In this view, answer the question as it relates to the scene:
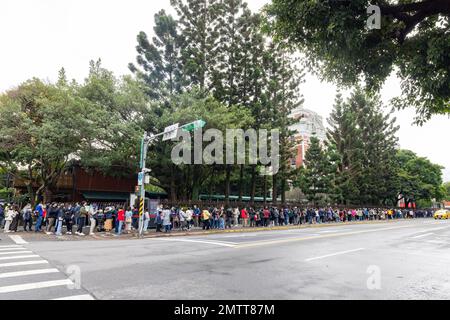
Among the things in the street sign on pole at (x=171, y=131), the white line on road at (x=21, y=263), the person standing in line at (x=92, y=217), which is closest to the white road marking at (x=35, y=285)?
the white line on road at (x=21, y=263)

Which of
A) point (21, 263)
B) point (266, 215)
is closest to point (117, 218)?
point (21, 263)

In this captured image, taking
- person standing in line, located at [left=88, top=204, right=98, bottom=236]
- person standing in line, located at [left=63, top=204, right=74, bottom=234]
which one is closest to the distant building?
person standing in line, located at [left=88, top=204, right=98, bottom=236]

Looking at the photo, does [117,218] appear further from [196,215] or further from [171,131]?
[171,131]

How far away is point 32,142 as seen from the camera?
82.8 feet

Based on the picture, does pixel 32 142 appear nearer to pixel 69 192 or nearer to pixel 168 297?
pixel 69 192

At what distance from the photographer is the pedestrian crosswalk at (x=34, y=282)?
238 inches

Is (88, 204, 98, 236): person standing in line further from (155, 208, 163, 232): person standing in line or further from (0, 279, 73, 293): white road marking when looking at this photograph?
(0, 279, 73, 293): white road marking

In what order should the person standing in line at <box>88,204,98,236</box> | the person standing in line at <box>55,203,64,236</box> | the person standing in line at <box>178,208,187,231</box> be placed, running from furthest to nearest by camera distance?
the person standing in line at <box>178,208,187,231</box>
the person standing in line at <box>88,204,98,236</box>
the person standing in line at <box>55,203,64,236</box>

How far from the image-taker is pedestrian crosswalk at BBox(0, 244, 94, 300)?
6035 millimetres

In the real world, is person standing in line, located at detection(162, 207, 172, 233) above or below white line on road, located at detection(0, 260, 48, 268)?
above

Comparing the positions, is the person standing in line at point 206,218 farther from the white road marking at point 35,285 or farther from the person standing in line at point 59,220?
the white road marking at point 35,285

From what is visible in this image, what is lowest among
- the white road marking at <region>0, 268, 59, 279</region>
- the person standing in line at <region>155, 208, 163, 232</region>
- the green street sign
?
the white road marking at <region>0, 268, 59, 279</region>

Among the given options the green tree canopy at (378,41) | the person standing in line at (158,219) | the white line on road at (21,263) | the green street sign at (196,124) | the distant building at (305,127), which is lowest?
the white line on road at (21,263)
